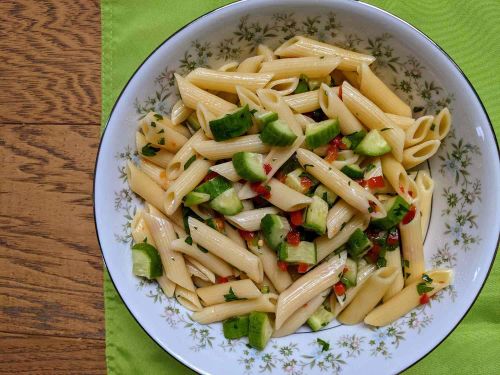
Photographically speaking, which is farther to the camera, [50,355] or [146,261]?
[50,355]

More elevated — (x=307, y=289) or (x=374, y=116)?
(x=374, y=116)

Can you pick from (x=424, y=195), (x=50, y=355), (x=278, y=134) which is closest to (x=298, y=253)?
(x=278, y=134)

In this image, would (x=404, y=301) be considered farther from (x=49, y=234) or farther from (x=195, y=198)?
(x=49, y=234)

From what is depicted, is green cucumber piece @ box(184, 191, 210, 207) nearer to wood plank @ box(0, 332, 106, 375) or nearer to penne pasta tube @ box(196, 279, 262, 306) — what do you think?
penne pasta tube @ box(196, 279, 262, 306)

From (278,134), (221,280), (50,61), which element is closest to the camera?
(278,134)

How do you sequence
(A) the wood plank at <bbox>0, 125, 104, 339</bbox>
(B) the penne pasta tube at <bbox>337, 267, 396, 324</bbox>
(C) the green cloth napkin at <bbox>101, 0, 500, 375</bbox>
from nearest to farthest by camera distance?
(B) the penne pasta tube at <bbox>337, 267, 396, 324</bbox>, (C) the green cloth napkin at <bbox>101, 0, 500, 375</bbox>, (A) the wood plank at <bbox>0, 125, 104, 339</bbox>

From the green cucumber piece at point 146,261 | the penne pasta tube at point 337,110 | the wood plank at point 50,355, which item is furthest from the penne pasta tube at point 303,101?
the wood plank at point 50,355

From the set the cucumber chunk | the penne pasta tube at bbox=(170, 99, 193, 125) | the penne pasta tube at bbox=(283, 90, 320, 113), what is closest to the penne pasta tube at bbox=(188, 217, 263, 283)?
the cucumber chunk

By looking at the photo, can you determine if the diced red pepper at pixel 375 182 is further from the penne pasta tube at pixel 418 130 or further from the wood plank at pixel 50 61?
the wood plank at pixel 50 61
